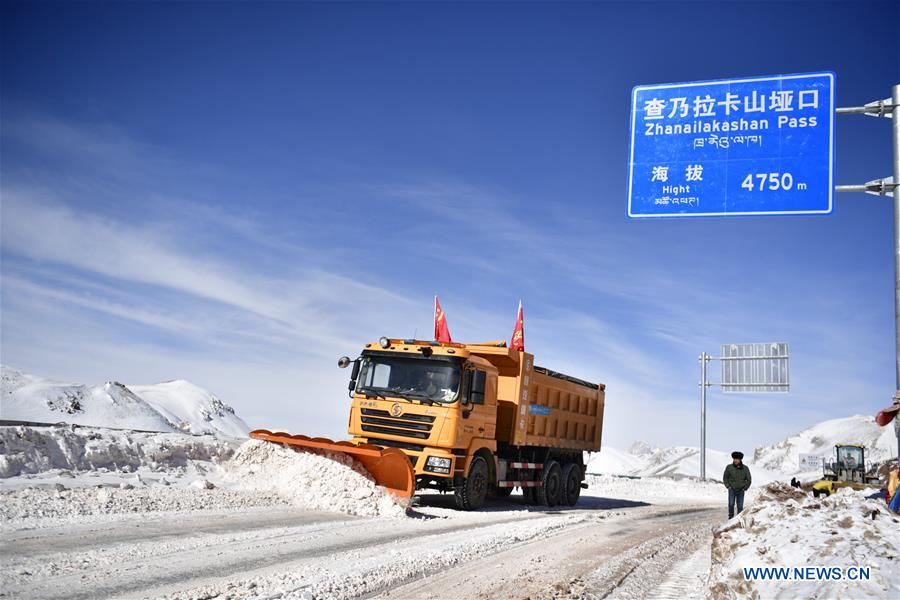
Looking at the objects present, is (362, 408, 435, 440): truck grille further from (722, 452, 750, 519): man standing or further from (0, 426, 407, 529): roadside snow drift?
(722, 452, 750, 519): man standing

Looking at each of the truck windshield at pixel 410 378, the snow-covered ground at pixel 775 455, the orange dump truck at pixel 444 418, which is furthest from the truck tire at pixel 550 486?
the snow-covered ground at pixel 775 455

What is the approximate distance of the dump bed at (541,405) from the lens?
607 inches

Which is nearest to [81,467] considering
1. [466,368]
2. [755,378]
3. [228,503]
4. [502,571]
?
[228,503]

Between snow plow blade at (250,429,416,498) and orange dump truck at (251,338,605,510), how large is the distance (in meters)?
0.02

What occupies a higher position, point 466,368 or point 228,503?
point 466,368

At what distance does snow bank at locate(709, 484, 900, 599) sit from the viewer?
15.5 feet

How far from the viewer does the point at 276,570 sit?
6656mm

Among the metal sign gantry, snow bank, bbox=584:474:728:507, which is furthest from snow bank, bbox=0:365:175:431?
the metal sign gantry

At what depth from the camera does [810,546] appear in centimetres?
511

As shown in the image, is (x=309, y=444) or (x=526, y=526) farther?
(x=309, y=444)

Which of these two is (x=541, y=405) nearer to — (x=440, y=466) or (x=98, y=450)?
(x=440, y=466)

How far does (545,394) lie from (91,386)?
57.0 feet

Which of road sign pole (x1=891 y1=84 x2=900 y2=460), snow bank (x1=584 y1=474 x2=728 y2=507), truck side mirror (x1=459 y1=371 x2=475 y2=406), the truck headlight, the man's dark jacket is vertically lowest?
snow bank (x1=584 y1=474 x2=728 y2=507)

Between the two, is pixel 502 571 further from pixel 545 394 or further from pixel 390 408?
pixel 545 394
